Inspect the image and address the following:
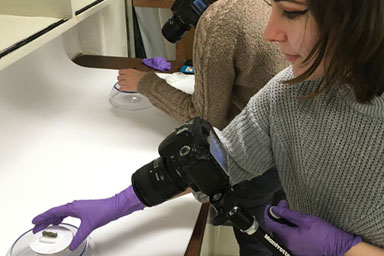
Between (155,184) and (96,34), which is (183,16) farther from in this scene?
(96,34)

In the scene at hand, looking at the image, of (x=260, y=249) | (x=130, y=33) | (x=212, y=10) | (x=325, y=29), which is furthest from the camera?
(x=130, y=33)

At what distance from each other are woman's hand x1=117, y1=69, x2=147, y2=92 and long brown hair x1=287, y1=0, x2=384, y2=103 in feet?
2.20

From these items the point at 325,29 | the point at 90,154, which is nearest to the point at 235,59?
the point at 325,29

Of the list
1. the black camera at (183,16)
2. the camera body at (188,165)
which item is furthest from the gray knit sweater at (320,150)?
the black camera at (183,16)

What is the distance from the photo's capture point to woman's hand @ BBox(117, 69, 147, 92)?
47.3 inches

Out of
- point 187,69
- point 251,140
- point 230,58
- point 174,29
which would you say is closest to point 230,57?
point 230,58

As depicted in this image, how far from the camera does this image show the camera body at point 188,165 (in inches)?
23.9

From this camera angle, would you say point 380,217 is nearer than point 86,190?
Yes

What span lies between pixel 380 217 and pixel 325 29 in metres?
0.35

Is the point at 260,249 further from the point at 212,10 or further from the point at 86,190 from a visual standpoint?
the point at 212,10

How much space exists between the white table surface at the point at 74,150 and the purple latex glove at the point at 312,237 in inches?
7.7

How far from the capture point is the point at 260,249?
1.24 metres

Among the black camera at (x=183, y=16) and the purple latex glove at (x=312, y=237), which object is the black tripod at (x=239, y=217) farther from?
the black camera at (x=183, y=16)

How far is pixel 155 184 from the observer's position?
0.69 metres
